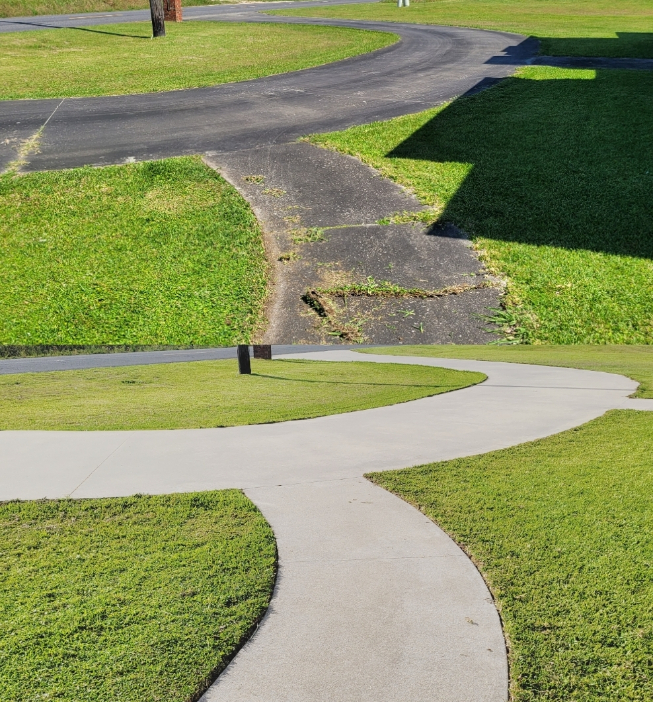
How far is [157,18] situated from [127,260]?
21.3 m

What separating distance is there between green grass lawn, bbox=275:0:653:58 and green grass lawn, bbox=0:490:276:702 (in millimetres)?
21095

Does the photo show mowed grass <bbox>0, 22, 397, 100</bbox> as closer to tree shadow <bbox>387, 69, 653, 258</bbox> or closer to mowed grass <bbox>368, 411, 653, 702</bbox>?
tree shadow <bbox>387, 69, 653, 258</bbox>

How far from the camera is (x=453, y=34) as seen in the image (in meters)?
28.1

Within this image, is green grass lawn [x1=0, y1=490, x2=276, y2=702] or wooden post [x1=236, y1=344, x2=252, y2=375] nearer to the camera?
green grass lawn [x1=0, y1=490, x2=276, y2=702]

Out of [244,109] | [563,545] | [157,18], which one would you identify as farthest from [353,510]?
[157,18]

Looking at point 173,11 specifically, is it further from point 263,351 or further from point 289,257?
point 263,351

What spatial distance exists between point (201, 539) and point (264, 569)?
30.2 inches

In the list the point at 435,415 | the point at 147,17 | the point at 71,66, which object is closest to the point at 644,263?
the point at 435,415

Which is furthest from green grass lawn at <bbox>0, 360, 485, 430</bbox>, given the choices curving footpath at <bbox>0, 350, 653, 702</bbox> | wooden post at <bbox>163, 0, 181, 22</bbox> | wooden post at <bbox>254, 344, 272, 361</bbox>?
wooden post at <bbox>163, 0, 181, 22</bbox>

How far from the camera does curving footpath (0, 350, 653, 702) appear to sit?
427 centimetres

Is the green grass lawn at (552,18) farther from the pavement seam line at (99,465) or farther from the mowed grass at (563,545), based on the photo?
the pavement seam line at (99,465)

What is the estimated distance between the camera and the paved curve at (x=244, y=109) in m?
12.6

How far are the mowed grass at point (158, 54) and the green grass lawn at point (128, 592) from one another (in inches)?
519

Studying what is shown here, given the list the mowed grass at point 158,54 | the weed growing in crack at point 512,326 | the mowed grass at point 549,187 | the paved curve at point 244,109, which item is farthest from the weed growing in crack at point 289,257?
the mowed grass at point 158,54
